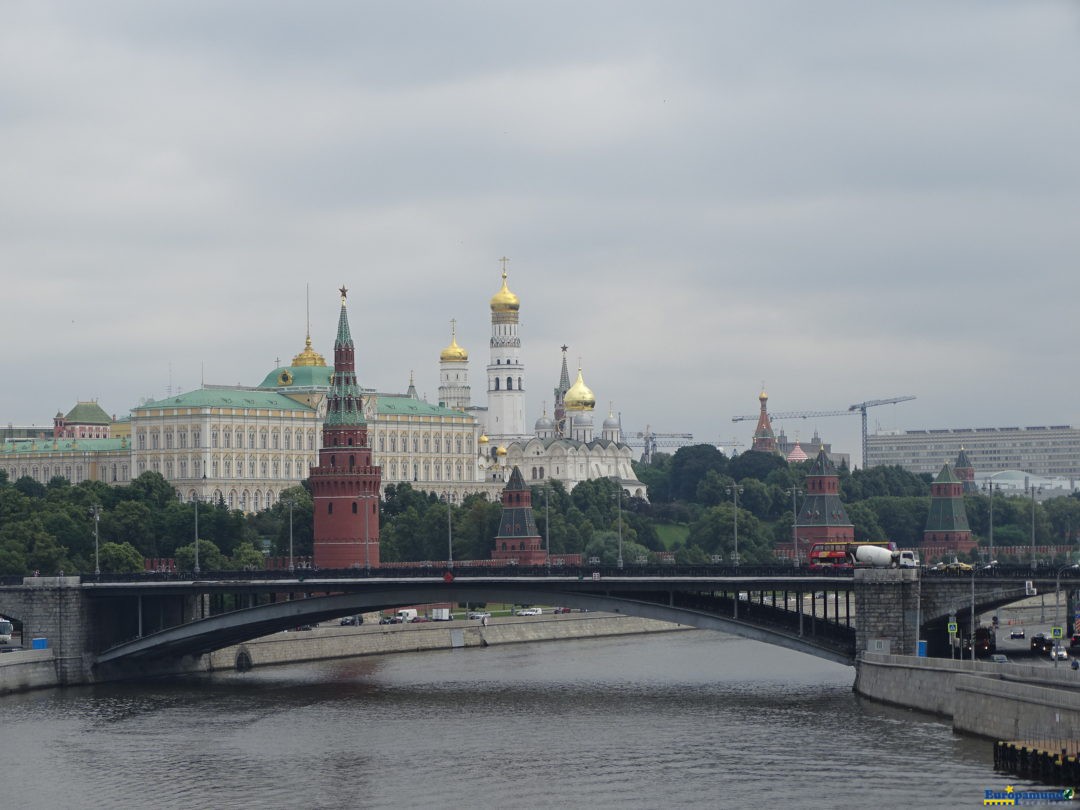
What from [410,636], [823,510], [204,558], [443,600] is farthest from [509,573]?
[823,510]

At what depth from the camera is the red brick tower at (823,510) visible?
7613 inches

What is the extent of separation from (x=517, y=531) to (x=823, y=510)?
2957 cm

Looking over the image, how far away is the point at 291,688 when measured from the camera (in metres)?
108

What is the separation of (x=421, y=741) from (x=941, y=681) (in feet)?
61.9

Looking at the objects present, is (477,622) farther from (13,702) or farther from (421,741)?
(421,741)

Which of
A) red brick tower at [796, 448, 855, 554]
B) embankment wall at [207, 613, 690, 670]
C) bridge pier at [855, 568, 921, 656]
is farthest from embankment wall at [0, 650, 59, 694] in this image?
red brick tower at [796, 448, 855, 554]

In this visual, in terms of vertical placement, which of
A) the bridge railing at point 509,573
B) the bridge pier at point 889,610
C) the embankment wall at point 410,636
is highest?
the bridge railing at point 509,573

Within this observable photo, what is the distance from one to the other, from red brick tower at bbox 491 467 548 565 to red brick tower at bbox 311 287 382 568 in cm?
1328

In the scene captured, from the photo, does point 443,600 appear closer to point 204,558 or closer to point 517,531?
point 204,558

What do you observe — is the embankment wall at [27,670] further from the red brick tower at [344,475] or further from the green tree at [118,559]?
the red brick tower at [344,475]

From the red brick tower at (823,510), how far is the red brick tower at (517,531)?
2622 cm

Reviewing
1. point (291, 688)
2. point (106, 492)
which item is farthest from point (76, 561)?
point (291, 688)

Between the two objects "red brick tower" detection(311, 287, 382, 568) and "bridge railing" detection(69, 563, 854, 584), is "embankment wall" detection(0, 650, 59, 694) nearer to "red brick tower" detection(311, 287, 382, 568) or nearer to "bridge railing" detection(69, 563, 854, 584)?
"bridge railing" detection(69, 563, 854, 584)

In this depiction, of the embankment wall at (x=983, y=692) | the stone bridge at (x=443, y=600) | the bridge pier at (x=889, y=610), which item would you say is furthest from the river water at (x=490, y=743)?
the bridge pier at (x=889, y=610)
